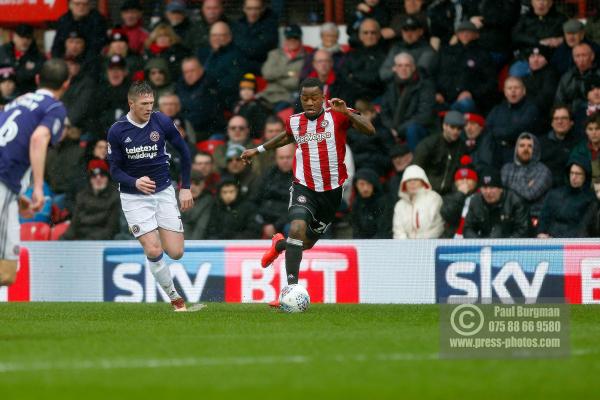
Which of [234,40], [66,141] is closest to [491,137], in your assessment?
[234,40]

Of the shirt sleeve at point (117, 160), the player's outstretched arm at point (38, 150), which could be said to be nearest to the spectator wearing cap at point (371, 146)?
the shirt sleeve at point (117, 160)

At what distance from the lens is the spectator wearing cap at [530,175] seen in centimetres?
1645

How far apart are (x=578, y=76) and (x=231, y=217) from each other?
204 inches

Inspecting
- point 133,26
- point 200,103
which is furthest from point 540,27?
point 133,26

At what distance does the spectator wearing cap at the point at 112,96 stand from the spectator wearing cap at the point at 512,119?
630 cm

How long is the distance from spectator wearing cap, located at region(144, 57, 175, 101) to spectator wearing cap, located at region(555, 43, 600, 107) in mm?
6358

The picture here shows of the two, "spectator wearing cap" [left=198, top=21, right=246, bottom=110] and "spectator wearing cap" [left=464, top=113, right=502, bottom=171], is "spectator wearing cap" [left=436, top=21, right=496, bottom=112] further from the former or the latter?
"spectator wearing cap" [left=198, top=21, right=246, bottom=110]

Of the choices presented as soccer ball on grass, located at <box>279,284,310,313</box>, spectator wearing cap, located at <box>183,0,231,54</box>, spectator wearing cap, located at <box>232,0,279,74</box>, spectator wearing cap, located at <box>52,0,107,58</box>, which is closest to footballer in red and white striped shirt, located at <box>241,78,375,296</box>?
soccer ball on grass, located at <box>279,284,310,313</box>

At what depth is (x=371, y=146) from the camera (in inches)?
709

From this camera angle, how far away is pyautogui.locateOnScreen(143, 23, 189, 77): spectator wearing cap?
67.6ft

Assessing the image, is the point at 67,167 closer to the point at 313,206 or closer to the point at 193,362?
the point at 313,206

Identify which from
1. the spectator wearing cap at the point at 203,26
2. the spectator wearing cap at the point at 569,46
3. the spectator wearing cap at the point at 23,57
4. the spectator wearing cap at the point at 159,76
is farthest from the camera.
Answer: the spectator wearing cap at the point at 23,57

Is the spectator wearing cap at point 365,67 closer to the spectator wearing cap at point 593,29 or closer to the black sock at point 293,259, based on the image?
the spectator wearing cap at point 593,29

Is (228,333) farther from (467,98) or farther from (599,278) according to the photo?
(467,98)
